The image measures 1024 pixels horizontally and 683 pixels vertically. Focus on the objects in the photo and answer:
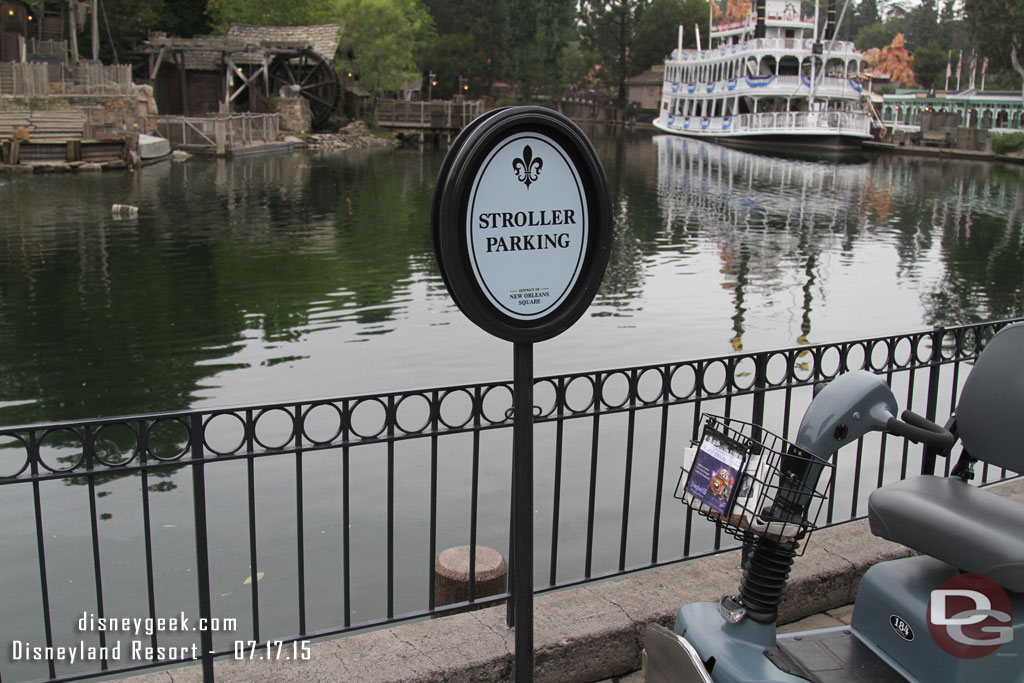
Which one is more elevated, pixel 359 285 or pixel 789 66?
pixel 789 66

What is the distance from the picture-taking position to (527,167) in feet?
8.59

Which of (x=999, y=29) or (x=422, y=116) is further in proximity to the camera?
(x=422, y=116)

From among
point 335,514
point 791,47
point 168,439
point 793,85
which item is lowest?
point 335,514

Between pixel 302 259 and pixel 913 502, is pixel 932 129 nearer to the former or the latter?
Result: pixel 302 259

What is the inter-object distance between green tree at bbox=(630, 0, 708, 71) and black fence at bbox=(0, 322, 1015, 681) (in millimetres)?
88063

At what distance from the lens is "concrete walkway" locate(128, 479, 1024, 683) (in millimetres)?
3266

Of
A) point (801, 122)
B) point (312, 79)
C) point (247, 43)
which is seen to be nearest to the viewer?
point (247, 43)

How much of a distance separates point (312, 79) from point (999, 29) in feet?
118

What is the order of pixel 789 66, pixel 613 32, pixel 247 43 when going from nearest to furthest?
pixel 247 43 < pixel 789 66 < pixel 613 32

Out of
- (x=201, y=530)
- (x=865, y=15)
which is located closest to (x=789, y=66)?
(x=201, y=530)

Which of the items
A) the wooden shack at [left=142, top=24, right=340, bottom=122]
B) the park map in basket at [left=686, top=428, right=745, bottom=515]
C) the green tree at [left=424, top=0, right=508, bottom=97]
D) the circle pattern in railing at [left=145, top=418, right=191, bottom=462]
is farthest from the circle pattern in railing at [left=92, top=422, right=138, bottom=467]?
the green tree at [left=424, top=0, right=508, bottom=97]

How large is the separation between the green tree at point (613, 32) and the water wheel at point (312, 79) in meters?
51.9

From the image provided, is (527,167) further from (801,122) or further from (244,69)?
(801,122)

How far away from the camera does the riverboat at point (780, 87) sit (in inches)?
2149
